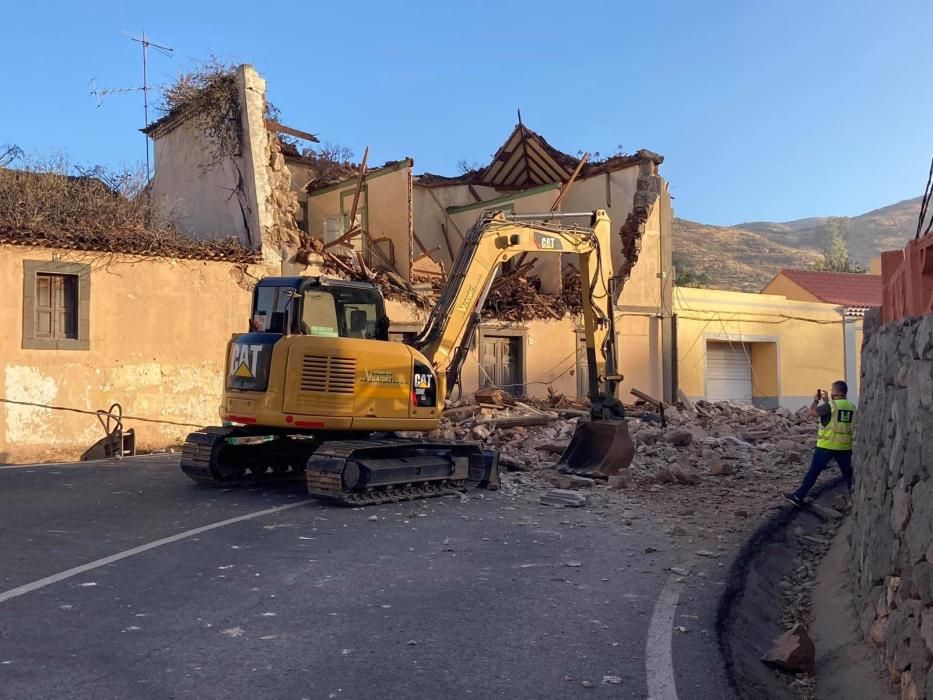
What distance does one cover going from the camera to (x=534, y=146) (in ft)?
82.7

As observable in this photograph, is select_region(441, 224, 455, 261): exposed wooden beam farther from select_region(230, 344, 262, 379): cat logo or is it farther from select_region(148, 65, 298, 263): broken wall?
select_region(230, 344, 262, 379): cat logo

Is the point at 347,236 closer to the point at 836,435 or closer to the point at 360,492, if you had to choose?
the point at 360,492

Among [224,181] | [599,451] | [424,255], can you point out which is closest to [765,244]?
[424,255]

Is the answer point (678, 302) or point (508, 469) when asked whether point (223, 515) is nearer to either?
point (508, 469)

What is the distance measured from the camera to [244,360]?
10.7 meters

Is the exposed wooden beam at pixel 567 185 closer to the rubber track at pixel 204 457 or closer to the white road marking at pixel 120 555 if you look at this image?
the rubber track at pixel 204 457

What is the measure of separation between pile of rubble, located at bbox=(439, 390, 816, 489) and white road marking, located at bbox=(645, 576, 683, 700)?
5.24 m

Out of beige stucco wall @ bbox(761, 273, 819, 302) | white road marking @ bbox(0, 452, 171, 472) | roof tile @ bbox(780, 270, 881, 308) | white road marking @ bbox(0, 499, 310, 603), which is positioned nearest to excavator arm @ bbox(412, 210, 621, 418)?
white road marking @ bbox(0, 499, 310, 603)

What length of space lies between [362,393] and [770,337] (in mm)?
20552

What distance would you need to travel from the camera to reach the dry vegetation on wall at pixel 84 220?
15836mm

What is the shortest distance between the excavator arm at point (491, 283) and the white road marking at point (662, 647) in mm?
5302

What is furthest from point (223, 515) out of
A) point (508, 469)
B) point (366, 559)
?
point (508, 469)

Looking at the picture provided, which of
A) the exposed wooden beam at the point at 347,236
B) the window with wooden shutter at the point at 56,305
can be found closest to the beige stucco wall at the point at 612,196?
the exposed wooden beam at the point at 347,236

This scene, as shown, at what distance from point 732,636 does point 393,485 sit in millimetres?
5404
